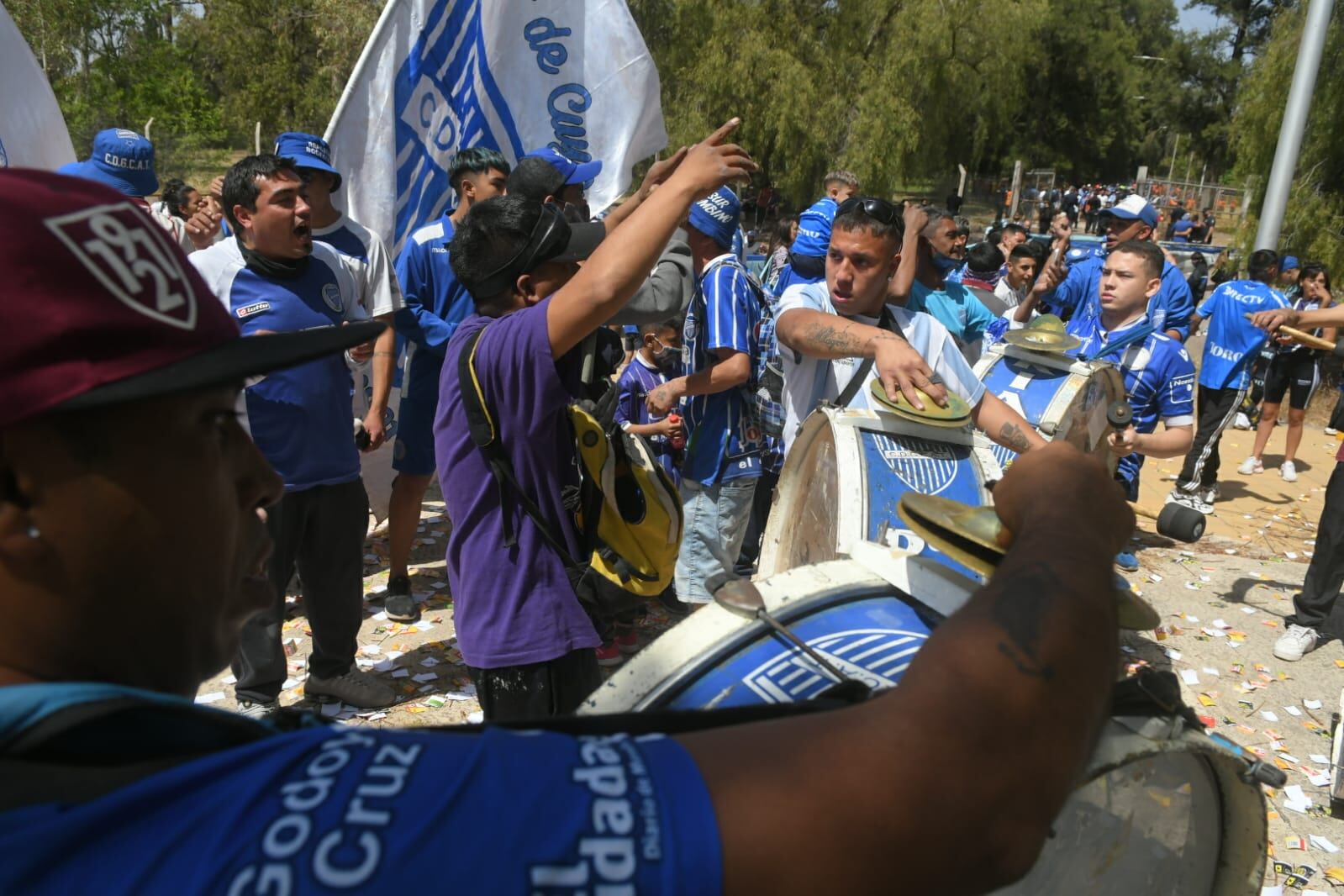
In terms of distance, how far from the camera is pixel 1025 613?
2.54ft

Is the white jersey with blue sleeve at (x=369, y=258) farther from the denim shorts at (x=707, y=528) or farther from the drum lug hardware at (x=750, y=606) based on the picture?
the drum lug hardware at (x=750, y=606)

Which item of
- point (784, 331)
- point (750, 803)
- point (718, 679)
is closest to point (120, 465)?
point (750, 803)

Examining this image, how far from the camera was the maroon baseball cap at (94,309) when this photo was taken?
2.32 ft

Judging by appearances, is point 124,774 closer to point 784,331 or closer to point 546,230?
point 546,230

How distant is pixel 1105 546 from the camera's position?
88 cm

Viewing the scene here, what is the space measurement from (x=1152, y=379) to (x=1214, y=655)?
1.57 meters

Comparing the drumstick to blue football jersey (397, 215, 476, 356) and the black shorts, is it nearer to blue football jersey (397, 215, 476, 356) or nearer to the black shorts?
blue football jersey (397, 215, 476, 356)

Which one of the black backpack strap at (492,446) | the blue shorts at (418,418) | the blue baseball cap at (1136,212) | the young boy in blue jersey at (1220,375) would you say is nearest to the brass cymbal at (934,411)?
the black backpack strap at (492,446)

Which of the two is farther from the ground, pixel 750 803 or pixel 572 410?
pixel 750 803

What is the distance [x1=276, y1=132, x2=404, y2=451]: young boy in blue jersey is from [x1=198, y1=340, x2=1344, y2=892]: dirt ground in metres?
1.11

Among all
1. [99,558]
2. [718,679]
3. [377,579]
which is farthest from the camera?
[377,579]

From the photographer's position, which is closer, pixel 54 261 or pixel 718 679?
pixel 54 261

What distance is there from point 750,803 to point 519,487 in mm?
1853

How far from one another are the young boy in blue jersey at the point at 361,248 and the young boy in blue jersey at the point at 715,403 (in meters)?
1.34
